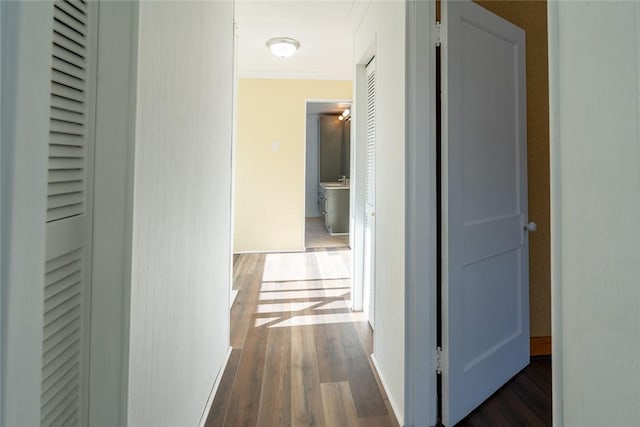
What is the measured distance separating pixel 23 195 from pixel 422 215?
1.40 meters

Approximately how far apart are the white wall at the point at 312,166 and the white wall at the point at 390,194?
6.86 meters

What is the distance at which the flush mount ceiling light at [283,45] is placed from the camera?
366cm

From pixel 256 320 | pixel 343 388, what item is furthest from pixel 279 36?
pixel 343 388

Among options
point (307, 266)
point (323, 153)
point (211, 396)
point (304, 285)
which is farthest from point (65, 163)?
point (323, 153)

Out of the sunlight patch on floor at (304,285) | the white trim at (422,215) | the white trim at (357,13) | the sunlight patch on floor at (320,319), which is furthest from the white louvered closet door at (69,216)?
the sunlight patch on floor at (304,285)

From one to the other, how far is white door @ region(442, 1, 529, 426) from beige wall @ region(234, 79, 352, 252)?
3.67m

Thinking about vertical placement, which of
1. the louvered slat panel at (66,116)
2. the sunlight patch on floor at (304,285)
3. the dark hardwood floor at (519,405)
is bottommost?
the dark hardwood floor at (519,405)

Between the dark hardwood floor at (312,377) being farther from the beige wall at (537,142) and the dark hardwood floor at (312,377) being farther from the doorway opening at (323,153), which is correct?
the doorway opening at (323,153)

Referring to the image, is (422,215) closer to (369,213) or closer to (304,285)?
(369,213)

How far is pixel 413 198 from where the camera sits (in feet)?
5.08

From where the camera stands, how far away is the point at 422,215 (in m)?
1.54

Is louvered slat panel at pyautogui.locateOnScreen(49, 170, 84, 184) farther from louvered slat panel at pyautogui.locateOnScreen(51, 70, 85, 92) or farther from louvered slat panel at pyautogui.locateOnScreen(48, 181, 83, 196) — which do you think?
louvered slat panel at pyautogui.locateOnScreen(51, 70, 85, 92)

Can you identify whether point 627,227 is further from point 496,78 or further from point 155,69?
point 496,78

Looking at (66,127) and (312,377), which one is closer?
(66,127)
